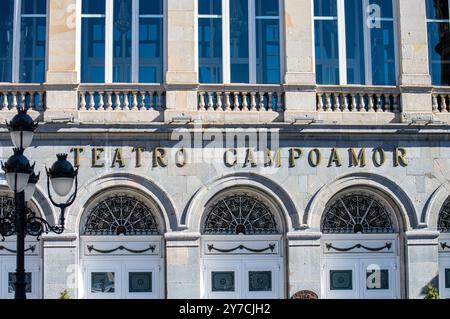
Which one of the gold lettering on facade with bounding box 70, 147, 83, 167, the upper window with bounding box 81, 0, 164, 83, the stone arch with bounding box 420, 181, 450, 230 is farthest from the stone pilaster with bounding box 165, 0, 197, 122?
the stone arch with bounding box 420, 181, 450, 230

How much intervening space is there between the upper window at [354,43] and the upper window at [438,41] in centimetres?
84

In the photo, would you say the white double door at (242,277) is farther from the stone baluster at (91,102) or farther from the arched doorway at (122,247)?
the stone baluster at (91,102)

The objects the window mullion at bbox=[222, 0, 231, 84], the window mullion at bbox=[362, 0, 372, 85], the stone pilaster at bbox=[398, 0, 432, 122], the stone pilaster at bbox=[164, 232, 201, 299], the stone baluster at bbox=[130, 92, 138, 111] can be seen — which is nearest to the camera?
the stone pilaster at bbox=[164, 232, 201, 299]

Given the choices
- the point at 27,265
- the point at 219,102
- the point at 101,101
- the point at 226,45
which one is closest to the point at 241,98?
the point at 219,102

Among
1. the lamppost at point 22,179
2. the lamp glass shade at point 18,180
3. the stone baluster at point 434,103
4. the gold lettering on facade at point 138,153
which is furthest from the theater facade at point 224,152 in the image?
the lamp glass shade at point 18,180

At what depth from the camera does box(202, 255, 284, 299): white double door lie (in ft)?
63.2

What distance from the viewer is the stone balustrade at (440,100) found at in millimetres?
20109

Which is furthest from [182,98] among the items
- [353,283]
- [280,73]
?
[353,283]

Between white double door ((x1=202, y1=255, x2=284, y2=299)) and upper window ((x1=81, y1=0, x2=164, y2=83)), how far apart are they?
154 inches

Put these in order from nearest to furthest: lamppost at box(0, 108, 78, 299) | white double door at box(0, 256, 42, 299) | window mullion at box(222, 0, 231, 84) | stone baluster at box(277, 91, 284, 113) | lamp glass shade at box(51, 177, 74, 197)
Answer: lamppost at box(0, 108, 78, 299) → lamp glass shade at box(51, 177, 74, 197) → white double door at box(0, 256, 42, 299) → stone baluster at box(277, 91, 284, 113) → window mullion at box(222, 0, 231, 84)

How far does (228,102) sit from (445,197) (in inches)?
187

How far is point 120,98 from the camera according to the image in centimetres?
1961

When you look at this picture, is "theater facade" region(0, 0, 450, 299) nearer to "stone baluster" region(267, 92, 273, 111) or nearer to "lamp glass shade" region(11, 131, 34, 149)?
"stone baluster" region(267, 92, 273, 111)

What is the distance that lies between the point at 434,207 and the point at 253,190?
11.9ft
